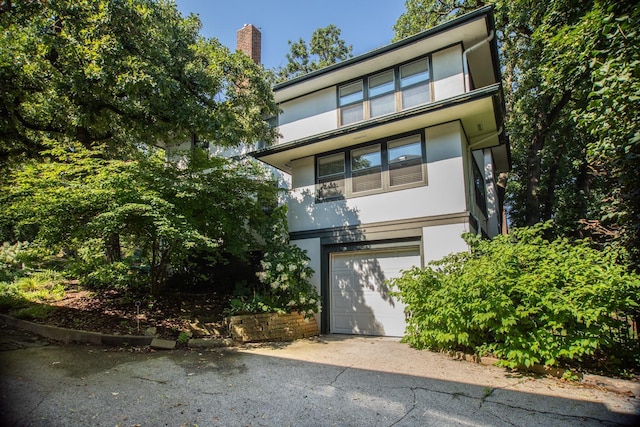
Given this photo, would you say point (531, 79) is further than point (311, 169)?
Yes

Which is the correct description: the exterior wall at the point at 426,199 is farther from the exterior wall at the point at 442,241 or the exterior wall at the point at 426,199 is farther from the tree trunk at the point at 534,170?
the tree trunk at the point at 534,170

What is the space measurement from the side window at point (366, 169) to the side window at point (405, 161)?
0.34m

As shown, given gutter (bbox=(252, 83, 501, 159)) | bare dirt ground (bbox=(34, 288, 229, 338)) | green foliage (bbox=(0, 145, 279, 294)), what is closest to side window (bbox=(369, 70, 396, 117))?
gutter (bbox=(252, 83, 501, 159))

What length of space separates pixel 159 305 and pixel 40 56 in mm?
6630

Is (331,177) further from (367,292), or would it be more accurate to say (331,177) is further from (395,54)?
(395,54)

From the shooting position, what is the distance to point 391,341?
771cm

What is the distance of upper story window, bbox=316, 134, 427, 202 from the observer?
8.68m

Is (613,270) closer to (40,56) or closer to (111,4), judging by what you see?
(111,4)

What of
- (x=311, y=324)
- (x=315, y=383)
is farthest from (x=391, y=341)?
(x=315, y=383)

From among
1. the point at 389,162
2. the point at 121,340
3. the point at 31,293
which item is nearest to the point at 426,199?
the point at 389,162

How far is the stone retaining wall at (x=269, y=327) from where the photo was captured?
7.22 metres

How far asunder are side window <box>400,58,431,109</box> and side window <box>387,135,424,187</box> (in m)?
1.10

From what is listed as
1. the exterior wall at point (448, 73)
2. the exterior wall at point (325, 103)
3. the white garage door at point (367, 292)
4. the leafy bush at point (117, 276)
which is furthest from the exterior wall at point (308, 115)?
the leafy bush at point (117, 276)

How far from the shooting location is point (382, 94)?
9688 millimetres
